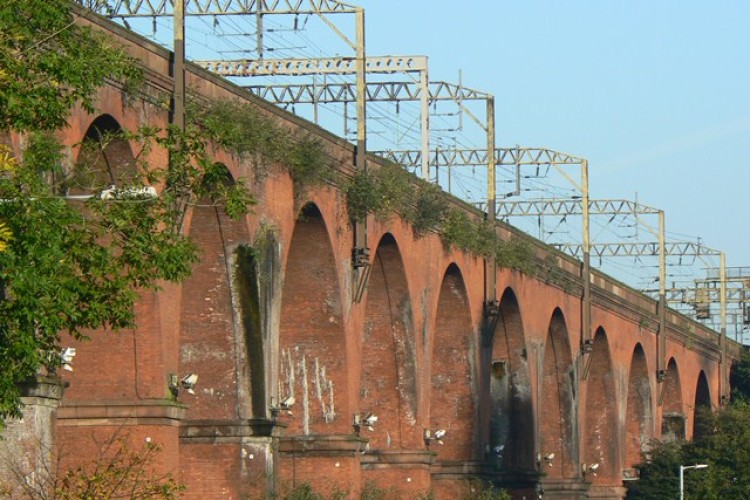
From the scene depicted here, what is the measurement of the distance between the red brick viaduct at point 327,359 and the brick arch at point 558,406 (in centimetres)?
4

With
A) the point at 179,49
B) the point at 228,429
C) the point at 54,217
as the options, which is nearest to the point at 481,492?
the point at 228,429

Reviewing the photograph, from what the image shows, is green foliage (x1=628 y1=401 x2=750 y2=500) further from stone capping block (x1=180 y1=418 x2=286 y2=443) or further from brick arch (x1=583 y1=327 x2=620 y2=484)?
stone capping block (x1=180 y1=418 x2=286 y2=443)

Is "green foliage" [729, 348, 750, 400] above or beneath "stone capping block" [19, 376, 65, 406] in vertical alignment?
above

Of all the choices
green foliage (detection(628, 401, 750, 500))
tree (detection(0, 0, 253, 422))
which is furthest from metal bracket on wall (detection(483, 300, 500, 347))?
tree (detection(0, 0, 253, 422))

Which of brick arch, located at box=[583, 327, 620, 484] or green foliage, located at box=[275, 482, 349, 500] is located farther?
brick arch, located at box=[583, 327, 620, 484]

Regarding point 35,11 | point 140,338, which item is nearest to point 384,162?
point 140,338

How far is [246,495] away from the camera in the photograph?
111ft

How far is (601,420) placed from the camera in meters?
63.9

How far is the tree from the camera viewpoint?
18.0 m

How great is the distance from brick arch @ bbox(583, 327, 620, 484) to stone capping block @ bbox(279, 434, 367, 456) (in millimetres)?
26188

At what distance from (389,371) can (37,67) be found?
2523 cm

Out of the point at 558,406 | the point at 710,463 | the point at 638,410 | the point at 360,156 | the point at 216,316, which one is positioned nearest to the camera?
the point at 216,316

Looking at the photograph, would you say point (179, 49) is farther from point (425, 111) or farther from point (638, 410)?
point (638, 410)

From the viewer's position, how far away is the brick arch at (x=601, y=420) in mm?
63438
